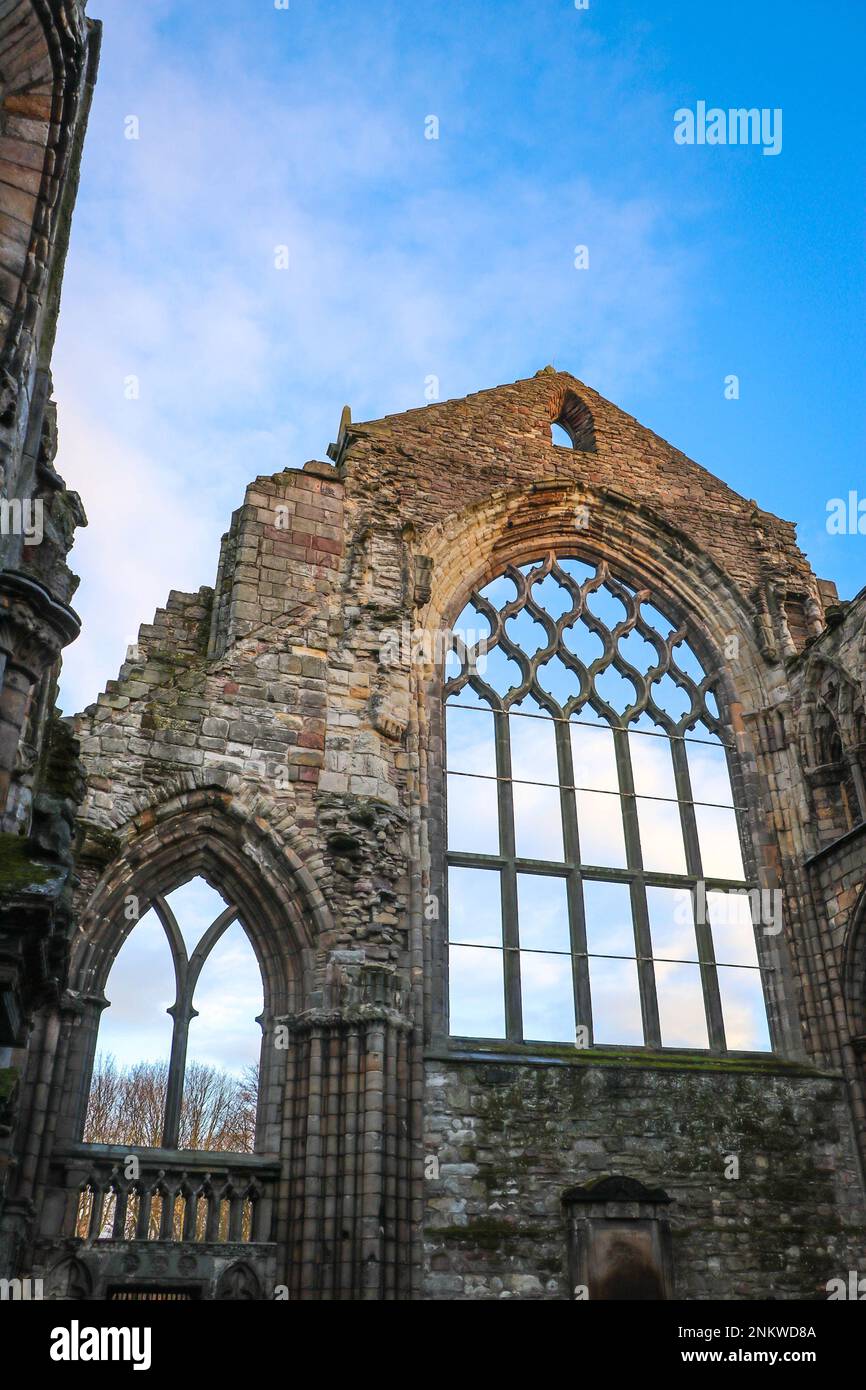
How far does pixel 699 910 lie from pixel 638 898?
728 millimetres

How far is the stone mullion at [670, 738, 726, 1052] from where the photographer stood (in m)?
11.7

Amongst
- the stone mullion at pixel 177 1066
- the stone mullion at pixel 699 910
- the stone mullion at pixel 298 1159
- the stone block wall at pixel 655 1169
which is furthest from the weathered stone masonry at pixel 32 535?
the stone mullion at pixel 699 910

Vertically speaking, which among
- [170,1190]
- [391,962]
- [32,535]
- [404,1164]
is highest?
[32,535]

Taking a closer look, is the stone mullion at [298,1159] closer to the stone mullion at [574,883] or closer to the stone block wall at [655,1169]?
the stone block wall at [655,1169]

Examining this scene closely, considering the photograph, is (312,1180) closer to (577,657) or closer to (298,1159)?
(298,1159)

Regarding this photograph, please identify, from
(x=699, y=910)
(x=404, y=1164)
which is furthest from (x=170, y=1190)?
(x=699, y=910)

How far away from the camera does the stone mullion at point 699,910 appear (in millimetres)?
11664

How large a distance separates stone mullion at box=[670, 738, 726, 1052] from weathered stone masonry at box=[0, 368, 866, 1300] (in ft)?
1.91

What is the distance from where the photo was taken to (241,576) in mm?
11688

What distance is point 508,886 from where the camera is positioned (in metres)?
11.6

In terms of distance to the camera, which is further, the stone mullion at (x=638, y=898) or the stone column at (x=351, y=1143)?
the stone mullion at (x=638, y=898)

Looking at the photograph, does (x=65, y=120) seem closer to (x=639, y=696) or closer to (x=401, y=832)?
(x=401, y=832)

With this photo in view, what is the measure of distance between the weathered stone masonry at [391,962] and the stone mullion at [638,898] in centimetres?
44

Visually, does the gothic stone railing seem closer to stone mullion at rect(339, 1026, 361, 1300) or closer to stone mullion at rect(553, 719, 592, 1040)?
stone mullion at rect(339, 1026, 361, 1300)
